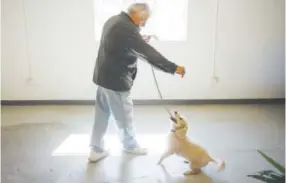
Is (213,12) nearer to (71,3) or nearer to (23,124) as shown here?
(71,3)

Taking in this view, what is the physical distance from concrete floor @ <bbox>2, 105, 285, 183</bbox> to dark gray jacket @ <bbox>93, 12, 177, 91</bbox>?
0.67 m

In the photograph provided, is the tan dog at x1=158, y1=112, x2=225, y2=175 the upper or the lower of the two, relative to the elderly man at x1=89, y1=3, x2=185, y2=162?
lower

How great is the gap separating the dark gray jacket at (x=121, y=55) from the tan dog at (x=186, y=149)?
1.41ft

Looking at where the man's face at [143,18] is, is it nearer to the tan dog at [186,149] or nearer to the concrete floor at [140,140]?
the tan dog at [186,149]

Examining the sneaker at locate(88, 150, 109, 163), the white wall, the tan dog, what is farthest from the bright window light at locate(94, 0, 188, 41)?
the tan dog

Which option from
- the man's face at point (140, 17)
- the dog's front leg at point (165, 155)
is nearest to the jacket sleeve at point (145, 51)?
the man's face at point (140, 17)

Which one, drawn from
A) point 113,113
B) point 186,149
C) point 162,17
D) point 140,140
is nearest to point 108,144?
point 140,140

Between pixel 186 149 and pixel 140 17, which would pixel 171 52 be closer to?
pixel 140 17

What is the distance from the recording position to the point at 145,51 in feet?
9.02

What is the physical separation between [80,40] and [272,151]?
8.04 feet

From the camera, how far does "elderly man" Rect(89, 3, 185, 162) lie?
A: 277 cm

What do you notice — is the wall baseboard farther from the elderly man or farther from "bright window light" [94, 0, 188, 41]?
the elderly man

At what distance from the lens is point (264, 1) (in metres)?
4.45

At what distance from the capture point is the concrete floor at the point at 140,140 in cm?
289
